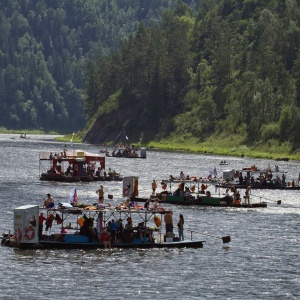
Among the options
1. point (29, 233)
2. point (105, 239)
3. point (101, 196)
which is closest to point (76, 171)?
point (101, 196)

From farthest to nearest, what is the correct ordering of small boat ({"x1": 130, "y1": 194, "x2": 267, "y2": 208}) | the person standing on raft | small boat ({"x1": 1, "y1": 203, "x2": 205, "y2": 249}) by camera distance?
small boat ({"x1": 130, "y1": 194, "x2": 267, "y2": 208}), the person standing on raft, small boat ({"x1": 1, "y1": 203, "x2": 205, "y2": 249})

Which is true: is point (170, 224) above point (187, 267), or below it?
above

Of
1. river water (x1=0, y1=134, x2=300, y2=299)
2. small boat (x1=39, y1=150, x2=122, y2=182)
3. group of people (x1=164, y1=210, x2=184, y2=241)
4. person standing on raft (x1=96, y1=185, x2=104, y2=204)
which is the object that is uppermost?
small boat (x1=39, y1=150, x2=122, y2=182)

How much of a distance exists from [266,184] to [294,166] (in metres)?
42.0

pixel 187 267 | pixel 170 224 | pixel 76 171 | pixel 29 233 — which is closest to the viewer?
pixel 187 267

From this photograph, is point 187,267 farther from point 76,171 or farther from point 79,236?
point 76,171

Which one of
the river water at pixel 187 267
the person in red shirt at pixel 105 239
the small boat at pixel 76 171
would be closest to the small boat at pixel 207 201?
the river water at pixel 187 267

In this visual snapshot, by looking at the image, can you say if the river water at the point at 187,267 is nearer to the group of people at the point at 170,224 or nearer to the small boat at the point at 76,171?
the group of people at the point at 170,224

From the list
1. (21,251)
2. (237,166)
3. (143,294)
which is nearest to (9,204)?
(21,251)

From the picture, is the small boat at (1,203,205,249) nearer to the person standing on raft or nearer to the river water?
the river water

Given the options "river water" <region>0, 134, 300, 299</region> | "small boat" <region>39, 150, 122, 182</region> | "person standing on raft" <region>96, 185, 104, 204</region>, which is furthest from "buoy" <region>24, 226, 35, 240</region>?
"small boat" <region>39, 150, 122, 182</region>

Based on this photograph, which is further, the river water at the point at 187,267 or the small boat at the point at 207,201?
the small boat at the point at 207,201

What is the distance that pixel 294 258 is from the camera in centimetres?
7438

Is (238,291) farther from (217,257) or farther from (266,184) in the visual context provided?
(266,184)
